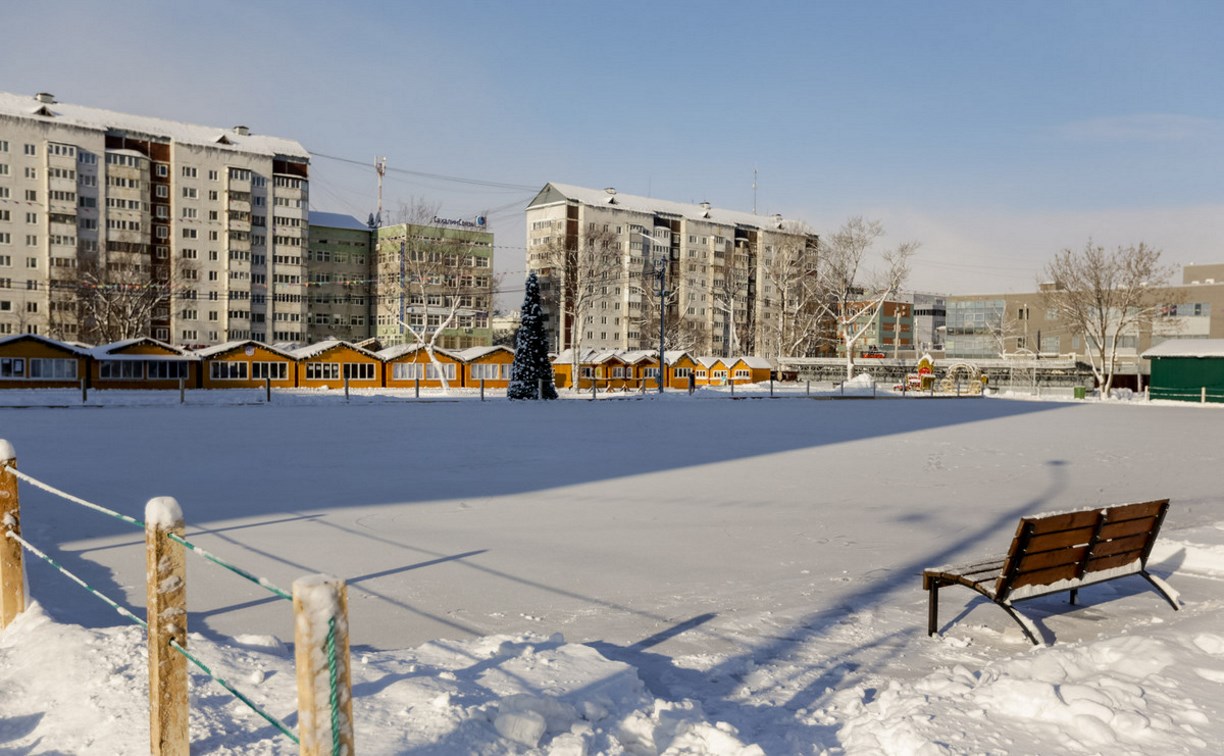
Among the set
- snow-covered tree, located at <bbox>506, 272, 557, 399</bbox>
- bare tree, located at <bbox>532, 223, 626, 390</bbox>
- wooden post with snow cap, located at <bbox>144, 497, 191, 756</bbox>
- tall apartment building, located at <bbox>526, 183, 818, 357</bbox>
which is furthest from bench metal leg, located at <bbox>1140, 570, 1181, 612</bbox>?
tall apartment building, located at <bbox>526, 183, 818, 357</bbox>

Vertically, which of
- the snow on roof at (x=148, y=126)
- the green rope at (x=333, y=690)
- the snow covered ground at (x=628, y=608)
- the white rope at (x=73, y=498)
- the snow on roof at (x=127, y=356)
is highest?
the snow on roof at (x=148, y=126)

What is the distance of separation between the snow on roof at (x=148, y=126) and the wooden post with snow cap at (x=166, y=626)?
99250 millimetres

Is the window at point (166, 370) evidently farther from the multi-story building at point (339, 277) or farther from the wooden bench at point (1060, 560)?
the multi-story building at point (339, 277)

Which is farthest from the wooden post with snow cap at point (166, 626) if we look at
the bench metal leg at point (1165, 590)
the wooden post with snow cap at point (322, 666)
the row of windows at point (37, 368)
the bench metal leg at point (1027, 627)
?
the row of windows at point (37, 368)

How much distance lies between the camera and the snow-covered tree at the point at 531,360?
4038 cm

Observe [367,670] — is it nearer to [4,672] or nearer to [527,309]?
[4,672]

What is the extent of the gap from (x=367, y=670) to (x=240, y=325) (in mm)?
99372

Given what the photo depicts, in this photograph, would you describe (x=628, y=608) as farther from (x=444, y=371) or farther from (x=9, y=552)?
(x=444, y=371)

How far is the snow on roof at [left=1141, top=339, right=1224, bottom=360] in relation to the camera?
44.8 meters

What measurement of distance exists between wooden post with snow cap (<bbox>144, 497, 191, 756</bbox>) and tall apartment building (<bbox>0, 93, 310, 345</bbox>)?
77312 millimetres

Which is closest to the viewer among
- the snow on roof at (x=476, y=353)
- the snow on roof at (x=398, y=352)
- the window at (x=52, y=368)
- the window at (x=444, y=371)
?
the window at (x=52, y=368)

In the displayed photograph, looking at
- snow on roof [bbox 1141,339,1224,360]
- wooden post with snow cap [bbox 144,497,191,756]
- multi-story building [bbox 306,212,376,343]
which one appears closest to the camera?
wooden post with snow cap [bbox 144,497,191,756]

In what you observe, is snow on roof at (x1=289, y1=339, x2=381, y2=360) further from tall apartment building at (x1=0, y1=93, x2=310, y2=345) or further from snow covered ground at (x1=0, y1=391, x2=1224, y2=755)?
snow covered ground at (x1=0, y1=391, x2=1224, y2=755)

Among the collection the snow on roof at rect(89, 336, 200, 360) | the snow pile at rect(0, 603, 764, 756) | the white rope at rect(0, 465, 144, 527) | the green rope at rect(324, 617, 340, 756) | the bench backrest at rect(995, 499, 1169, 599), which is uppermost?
the snow on roof at rect(89, 336, 200, 360)
